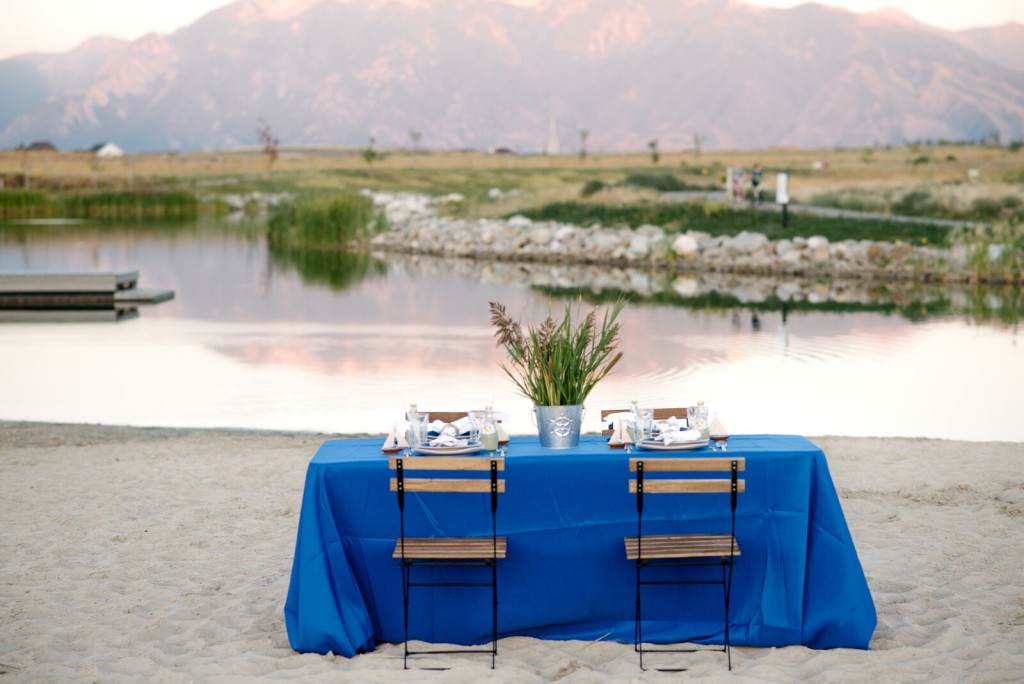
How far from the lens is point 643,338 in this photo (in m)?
15.6

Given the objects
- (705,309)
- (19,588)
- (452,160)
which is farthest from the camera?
(452,160)

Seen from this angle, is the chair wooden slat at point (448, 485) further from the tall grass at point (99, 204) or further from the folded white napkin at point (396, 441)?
the tall grass at point (99, 204)

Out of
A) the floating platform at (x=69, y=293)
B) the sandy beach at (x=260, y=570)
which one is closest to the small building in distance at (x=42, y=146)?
the floating platform at (x=69, y=293)

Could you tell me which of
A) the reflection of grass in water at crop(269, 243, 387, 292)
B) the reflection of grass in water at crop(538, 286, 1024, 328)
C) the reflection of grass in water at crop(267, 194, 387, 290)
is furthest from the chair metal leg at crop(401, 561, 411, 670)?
the reflection of grass in water at crop(267, 194, 387, 290)

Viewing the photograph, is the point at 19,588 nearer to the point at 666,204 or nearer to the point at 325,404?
the point at 325,404

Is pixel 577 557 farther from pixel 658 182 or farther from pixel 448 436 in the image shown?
pixel 658 182

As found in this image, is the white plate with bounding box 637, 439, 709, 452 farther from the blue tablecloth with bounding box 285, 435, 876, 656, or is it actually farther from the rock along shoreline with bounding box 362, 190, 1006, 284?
the rock along shoreline with bounding box 362, 190, 1006, 284

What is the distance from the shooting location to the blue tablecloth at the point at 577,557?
489cm

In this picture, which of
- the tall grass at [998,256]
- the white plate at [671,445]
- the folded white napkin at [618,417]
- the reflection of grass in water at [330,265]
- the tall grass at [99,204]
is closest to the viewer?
the white plate at [671,445]

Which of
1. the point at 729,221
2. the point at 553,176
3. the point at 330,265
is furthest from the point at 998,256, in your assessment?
the point at 553,176

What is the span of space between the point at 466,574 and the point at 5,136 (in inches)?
4365

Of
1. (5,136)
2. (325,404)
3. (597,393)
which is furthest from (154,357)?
(5,136)

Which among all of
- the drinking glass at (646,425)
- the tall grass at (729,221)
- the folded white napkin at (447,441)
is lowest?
the folded white napkin at (447,441)

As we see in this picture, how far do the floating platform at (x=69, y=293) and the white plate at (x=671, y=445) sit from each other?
1612 cm
